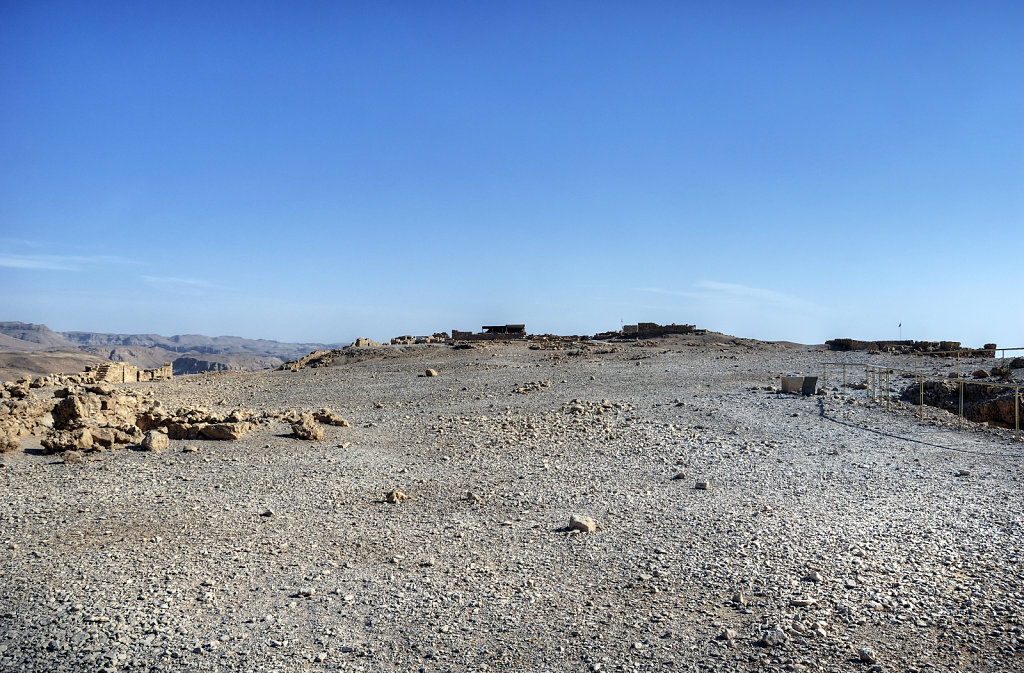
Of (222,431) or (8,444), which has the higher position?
(222,431)

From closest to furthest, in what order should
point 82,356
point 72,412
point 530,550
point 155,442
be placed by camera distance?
point 530,550
point 155,442
point 72,412
point 82,356

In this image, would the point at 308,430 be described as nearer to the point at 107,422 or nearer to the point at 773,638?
the point at 107,422

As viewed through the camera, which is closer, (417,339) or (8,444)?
(8,444)

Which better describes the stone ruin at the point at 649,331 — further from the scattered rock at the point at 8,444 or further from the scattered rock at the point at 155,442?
the scattered rock at the point at 8,444

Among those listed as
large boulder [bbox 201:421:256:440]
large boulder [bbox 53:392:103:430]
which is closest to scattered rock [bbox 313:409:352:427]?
large boulder [bbox 201:421:256:440]

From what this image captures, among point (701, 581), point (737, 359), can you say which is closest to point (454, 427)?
point (701, 581)

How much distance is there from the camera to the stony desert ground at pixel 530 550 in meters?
5.11

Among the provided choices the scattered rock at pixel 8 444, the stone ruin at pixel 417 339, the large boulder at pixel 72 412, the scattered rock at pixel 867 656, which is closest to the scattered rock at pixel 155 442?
the large boulder at pixel 72 412

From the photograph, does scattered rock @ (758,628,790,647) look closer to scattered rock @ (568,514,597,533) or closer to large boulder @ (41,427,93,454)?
scattered rock @ (568,514,597,533)

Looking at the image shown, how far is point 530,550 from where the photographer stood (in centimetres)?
705

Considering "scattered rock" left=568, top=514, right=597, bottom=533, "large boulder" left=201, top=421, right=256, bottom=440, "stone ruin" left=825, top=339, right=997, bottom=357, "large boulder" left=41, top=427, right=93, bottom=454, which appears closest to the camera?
"scattered rock" left=568, top=514, right=597, bottom=533

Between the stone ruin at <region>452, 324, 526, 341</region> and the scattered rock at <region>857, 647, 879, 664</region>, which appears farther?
the stone ruin at <region>452, 324, 526, 341</region>

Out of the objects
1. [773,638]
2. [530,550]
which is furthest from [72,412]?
[773,638]

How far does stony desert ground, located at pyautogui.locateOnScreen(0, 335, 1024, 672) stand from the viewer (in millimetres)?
5113
